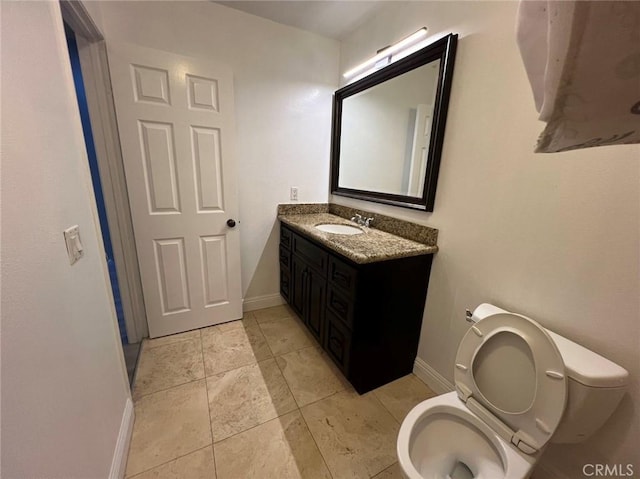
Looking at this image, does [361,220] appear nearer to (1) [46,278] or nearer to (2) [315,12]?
(2) [315,12]

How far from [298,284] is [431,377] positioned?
1083 mm

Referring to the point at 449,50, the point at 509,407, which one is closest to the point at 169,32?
the point at 449,50

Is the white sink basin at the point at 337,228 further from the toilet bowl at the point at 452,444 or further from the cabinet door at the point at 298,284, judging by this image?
the toilet bowl at the point at 452,444

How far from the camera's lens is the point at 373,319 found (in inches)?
55.0

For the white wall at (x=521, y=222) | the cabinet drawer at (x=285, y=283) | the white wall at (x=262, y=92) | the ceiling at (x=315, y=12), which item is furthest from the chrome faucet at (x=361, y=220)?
the ceiling at (x=315, y=12)

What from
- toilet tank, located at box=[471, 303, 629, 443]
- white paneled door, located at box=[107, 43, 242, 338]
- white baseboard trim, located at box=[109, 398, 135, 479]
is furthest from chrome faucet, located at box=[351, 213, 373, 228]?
white baseboard trim, located at box=[109, 398, 135, 479]

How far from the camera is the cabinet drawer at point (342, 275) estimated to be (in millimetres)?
1337

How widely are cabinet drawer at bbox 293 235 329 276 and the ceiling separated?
1.58 meters

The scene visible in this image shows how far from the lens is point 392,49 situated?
1.59 metres

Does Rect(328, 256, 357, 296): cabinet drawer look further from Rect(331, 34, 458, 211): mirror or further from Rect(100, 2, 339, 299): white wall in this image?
Rect(100, 2, 339, 299): white wall

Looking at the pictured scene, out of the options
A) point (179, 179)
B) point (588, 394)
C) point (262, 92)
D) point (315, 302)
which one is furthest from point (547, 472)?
point (262, 92)

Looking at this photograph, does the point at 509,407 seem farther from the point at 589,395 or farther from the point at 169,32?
the point at 169,32

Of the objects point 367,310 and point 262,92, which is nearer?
point 367,310

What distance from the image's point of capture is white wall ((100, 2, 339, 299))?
1.66 meters
